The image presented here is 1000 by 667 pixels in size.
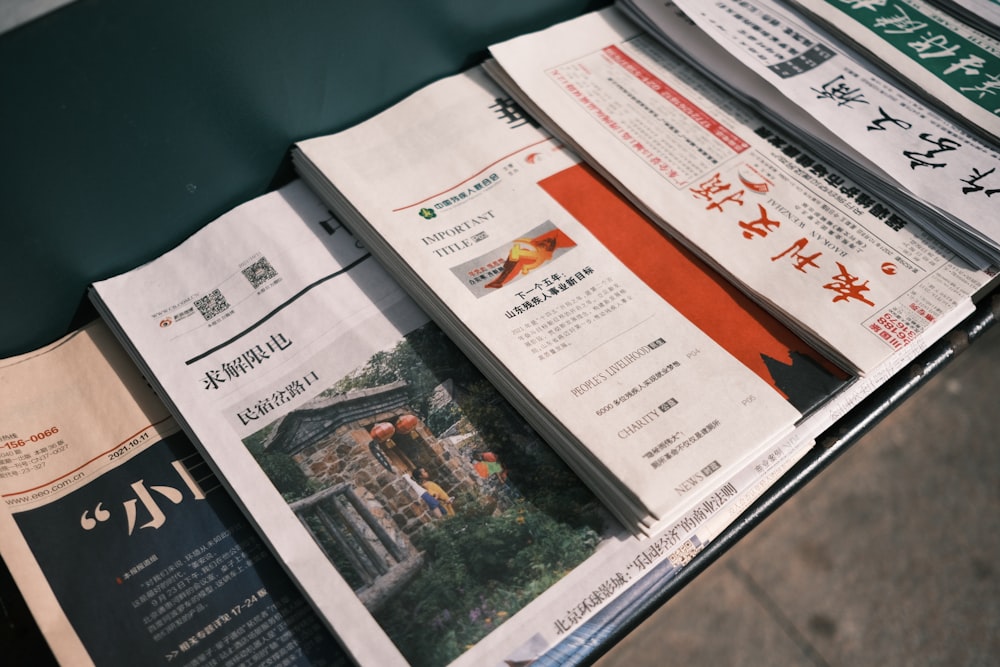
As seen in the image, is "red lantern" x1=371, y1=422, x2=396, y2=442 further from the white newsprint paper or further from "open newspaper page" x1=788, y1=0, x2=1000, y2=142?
"open newspaper page" x1=788, y1=0, x2=1000, y2=142

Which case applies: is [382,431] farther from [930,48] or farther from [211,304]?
[930,48]

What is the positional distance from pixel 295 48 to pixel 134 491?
36 cm

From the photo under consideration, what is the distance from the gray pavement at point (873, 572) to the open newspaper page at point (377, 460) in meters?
0.63

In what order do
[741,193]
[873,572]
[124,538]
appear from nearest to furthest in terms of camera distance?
[124,538] < [741,193] < [873,572]

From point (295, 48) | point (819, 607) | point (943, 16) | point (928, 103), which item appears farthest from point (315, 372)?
point (819, 607)

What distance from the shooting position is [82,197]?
535mm

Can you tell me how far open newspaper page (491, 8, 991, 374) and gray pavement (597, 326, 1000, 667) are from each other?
2.13ft

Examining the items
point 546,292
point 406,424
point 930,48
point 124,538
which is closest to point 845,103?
point 930,48

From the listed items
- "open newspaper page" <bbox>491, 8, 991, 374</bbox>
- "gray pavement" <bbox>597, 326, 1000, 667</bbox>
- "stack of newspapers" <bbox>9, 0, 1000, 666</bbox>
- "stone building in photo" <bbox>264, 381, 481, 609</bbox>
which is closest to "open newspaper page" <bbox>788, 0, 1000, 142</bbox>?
"stack of newspapers" <bbox>9, 0, 1000, 666</bbox>

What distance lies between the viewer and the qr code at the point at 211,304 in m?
0.58

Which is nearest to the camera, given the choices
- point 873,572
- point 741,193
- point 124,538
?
point 124,538

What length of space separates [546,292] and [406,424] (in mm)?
150

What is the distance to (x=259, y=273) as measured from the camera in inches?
23.9

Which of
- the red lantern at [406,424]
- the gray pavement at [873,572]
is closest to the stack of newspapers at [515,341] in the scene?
the red lantern at [406,424]
